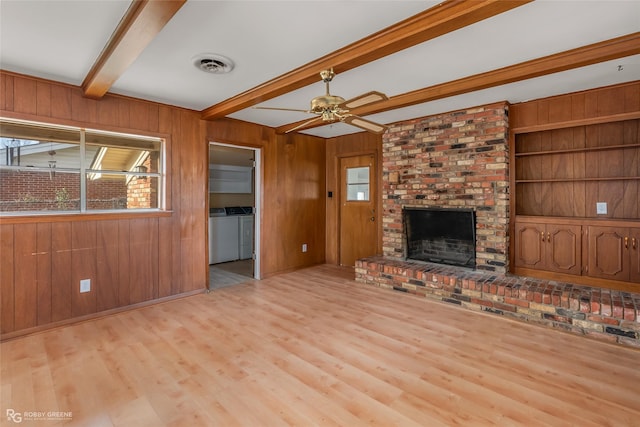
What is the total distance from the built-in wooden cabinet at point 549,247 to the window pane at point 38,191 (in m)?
5.25

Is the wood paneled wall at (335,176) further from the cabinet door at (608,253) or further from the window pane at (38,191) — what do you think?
the window pane at (38,191)

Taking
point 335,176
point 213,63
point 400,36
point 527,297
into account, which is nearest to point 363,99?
point 400,36

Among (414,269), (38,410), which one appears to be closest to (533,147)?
(414,269)

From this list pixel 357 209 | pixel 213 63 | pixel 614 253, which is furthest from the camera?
pixel 357 209

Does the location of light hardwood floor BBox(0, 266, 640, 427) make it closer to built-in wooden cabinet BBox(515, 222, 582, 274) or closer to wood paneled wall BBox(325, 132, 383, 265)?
built-in wooden cabinet BBox(515, 222, 582, 274)

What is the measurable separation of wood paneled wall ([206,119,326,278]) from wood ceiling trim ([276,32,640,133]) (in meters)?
2.09

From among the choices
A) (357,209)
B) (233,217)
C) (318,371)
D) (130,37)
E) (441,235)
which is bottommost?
(318,371)

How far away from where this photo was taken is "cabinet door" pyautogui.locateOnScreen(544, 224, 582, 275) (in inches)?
140

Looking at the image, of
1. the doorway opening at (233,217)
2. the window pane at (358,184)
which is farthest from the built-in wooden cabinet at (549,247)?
Result: the doorway opening at (233,217)

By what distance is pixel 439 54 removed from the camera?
8.29 ft

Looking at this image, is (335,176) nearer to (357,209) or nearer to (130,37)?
(357,209)

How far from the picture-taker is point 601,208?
3.57 meters

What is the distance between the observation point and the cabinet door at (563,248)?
356 cm

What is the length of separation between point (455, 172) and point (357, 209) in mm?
1917
